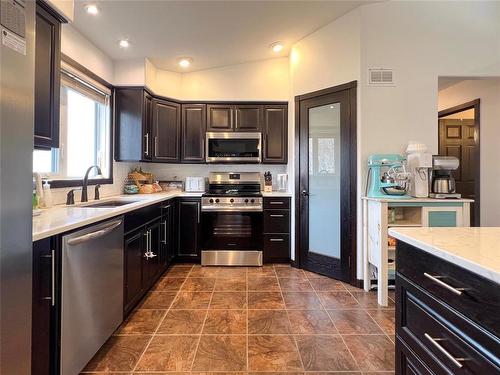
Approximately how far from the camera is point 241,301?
8.39 feet

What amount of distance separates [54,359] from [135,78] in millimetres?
3133

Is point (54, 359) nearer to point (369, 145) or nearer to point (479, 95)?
point (369, 145)

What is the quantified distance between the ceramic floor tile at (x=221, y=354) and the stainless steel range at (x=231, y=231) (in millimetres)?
1639

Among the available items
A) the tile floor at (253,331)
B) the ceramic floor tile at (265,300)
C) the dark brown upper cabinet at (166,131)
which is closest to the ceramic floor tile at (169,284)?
the tile floor at (253,331)

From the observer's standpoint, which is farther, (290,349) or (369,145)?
(369,145)

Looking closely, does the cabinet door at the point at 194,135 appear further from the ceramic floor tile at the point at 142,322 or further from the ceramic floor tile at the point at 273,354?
the ceramic floor tile at the point at 273,354

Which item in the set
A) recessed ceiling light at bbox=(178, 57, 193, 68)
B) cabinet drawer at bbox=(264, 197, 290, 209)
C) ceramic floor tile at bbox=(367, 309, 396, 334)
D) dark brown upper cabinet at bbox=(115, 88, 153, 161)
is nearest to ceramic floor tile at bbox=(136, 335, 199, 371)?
ceramic floor tile at bbox=(367, 309, 396, 334)

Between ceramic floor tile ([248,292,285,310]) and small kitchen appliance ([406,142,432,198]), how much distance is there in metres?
1.72

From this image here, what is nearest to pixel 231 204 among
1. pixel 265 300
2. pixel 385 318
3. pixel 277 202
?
pixel 277 202

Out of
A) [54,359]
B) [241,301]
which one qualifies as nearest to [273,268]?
[241,301]

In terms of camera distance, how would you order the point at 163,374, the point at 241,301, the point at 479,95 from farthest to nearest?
the point at 479,95 < the point at 241,301 < the point at 163,374

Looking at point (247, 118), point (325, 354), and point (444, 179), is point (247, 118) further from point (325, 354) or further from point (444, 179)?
point (325, 354)

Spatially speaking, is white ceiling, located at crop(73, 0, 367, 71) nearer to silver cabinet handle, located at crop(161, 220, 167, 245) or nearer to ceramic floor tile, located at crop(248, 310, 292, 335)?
silver cabinet handle, located at crop(161, 220, 167, 245)

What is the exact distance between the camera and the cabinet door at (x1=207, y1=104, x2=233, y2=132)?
401cm
